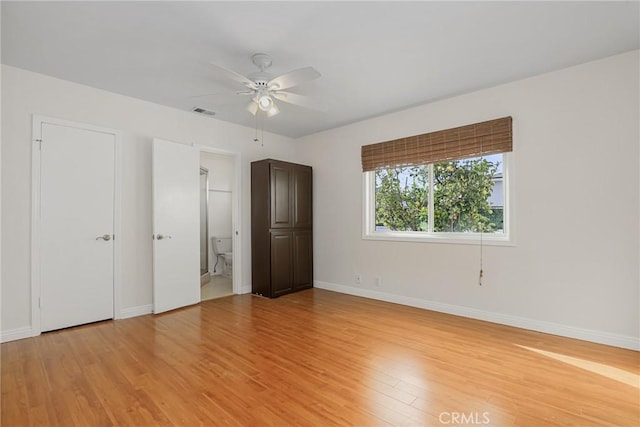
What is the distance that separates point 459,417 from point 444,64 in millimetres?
2872

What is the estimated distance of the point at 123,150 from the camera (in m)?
3.68

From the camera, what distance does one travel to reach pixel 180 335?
3.08 m

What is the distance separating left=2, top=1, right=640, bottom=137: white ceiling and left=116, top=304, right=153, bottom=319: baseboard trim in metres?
2.57

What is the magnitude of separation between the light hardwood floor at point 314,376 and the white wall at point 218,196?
10.6ft

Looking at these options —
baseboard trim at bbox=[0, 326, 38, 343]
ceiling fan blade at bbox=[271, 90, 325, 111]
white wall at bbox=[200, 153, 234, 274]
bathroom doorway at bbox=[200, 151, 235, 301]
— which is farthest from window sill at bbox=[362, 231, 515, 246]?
baseboard trim at bbox=[0, 326, 38, 343]

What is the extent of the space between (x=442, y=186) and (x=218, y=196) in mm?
4619

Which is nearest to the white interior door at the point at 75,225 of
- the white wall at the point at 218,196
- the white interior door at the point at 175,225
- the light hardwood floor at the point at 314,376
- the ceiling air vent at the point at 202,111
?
the light hardwood floor at the point at 314,376

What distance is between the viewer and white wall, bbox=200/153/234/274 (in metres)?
6.45

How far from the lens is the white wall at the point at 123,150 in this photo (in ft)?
9.68

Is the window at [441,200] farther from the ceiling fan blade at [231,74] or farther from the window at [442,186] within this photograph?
the ceiling fan blade at [231,74]

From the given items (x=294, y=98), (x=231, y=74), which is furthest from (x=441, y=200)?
(x=231, y=74)

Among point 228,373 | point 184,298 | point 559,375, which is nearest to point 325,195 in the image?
point 184,298

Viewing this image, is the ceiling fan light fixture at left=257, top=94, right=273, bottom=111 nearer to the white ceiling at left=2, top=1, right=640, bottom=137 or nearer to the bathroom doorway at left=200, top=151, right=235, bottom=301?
the white ceiling at left=2, top=1, right=640, bottom=137

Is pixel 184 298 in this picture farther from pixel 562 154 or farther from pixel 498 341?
pixel 562 154
